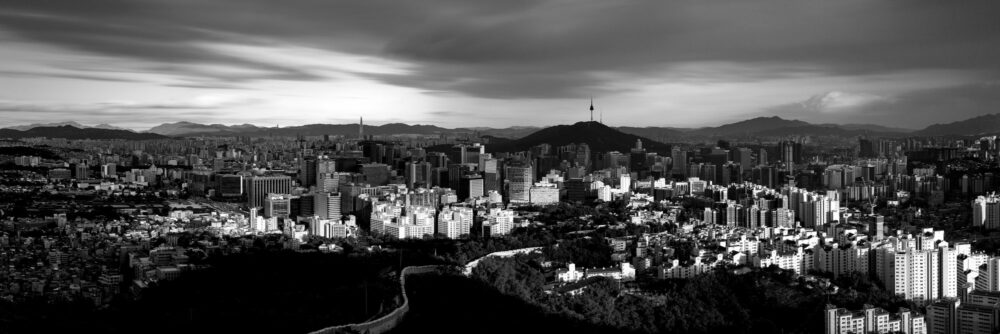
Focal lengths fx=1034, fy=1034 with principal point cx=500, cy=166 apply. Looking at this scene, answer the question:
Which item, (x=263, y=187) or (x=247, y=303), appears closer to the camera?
(x=247, y=303)

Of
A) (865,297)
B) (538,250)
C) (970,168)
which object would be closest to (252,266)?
(538,250)

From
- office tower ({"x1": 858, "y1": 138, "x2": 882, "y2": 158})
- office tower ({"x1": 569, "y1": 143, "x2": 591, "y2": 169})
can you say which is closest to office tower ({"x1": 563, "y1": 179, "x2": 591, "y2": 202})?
office tower ({"x1": 569, "y1": 143, "x2": 591, "y2": 169})

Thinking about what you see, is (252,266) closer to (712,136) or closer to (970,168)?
(970,168)

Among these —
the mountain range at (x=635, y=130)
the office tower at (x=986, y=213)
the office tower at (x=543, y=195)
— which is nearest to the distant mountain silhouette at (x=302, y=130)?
the mountain range at (x=635, y=130)

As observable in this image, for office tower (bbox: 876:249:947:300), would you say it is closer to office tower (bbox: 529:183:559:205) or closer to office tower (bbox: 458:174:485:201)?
office tower (bbox: 529:183:559:205)

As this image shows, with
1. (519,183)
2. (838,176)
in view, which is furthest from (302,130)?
(838,176)

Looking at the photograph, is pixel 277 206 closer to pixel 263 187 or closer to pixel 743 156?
pixel 263 187
